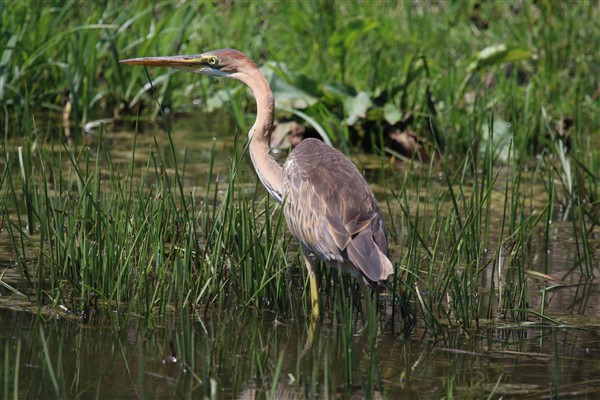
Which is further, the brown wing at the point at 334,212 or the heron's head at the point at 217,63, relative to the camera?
the heron's head at the point at 217,63

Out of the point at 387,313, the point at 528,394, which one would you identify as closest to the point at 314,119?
the point at 387,313

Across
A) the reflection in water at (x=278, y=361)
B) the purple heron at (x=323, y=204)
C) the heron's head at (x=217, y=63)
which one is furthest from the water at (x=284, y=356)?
the heron's head at (x=217, y=63)

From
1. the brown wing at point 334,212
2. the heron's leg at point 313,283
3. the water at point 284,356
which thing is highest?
the brown wing at point 334,212

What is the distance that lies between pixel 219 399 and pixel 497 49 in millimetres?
5255

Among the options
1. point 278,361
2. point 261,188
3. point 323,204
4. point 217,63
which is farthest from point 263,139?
point 278,361

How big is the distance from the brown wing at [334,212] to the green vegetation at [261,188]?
0.14m

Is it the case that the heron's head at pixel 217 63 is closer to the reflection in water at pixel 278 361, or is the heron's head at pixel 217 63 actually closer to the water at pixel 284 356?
the water at pixel 284 356

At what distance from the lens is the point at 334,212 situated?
Result: 15.3 feet

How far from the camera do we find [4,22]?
7422 millimetres

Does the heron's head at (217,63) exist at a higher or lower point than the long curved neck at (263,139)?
higher

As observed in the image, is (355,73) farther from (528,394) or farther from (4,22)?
(528,394)

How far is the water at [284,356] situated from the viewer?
3.67 meters

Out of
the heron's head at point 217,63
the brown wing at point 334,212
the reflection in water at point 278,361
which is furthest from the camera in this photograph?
the heron's head at point 217,63

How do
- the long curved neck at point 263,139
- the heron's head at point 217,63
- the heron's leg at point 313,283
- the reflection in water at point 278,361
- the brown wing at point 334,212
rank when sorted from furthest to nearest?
the heron's head at point 217,63 → the long curved neck at point 263,139 → the heron's leg at point 313,283 → the brown wing at point 334,212 → the reflection in water at point 278,361
